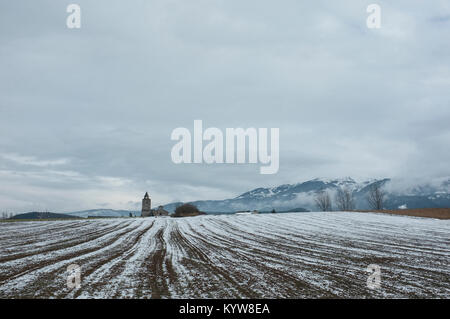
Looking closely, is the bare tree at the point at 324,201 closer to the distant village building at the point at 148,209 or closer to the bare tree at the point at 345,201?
the bare tree at the point at 345,201

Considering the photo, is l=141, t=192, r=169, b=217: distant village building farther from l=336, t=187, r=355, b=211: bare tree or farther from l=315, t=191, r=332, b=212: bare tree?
l=336, t=187, r=355, b=211: bare tree

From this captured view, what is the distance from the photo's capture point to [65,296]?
422 inches

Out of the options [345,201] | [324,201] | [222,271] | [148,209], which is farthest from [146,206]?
[222,271]

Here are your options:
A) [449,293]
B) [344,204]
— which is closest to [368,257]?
[449,293]

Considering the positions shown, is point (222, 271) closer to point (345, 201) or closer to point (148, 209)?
point (345, 201)

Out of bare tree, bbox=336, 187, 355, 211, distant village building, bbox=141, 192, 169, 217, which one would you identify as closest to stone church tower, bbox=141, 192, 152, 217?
distant village building, bbox=141, 192, 169, 217

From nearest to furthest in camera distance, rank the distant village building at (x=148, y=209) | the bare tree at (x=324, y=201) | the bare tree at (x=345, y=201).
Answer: the bare tree at (x=345, y=201), the bare tree at (x=324, y=201), the distant village building at (x=148, y=209)

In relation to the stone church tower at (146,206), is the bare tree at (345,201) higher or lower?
higher

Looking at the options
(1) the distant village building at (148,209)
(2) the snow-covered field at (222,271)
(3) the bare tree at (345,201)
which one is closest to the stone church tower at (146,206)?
(1) the distant village building at (148,209)

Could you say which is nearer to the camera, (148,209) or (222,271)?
(222,271)

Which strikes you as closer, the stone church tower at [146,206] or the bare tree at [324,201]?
the bare tree at [324,201]

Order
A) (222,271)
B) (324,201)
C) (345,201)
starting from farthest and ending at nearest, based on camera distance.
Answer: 1. (345,201)
2. (324,201)
3. (222,271)
